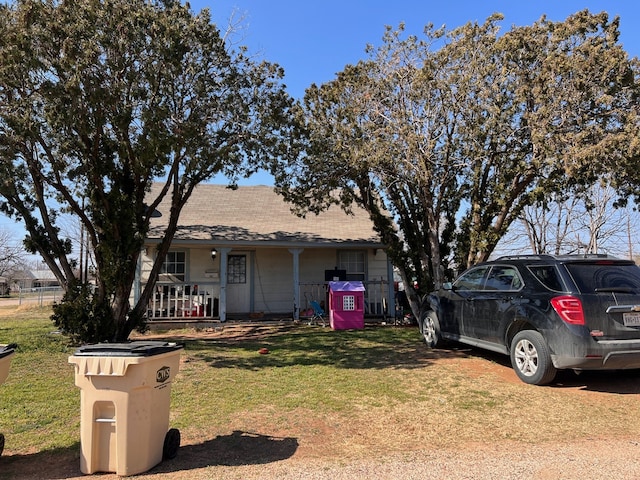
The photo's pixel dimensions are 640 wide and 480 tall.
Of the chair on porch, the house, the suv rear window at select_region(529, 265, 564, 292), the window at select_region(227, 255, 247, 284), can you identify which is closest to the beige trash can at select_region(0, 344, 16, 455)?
the suv rear window at select_region(529, 265, 564, 292)

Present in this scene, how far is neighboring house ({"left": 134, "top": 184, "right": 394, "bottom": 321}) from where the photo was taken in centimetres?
1327

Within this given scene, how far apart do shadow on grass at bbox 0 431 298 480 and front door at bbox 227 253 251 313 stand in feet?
34.2

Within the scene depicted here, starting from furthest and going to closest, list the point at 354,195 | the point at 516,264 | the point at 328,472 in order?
the point at 354,195
the point at 516,264
the point at 328,472

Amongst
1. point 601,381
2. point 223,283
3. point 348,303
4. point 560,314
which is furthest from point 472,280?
point 223,283

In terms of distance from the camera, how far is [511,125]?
9.86 meters

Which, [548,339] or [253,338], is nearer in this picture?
[548,339]

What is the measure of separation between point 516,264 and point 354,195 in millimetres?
6303

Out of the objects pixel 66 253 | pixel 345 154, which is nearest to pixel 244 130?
pixel 345 154

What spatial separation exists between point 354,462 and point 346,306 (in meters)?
8.38

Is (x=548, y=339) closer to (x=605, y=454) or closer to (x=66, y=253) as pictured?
(x=605, y=454)

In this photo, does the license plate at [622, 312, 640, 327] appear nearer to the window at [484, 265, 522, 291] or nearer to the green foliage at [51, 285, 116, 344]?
the window at [484, 265, 522, 291]

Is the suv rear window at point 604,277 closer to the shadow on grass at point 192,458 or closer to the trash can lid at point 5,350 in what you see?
the shadow on grass at point 192,458

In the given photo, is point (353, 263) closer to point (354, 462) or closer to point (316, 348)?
point (316, 348)

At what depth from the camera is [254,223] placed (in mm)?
15102
